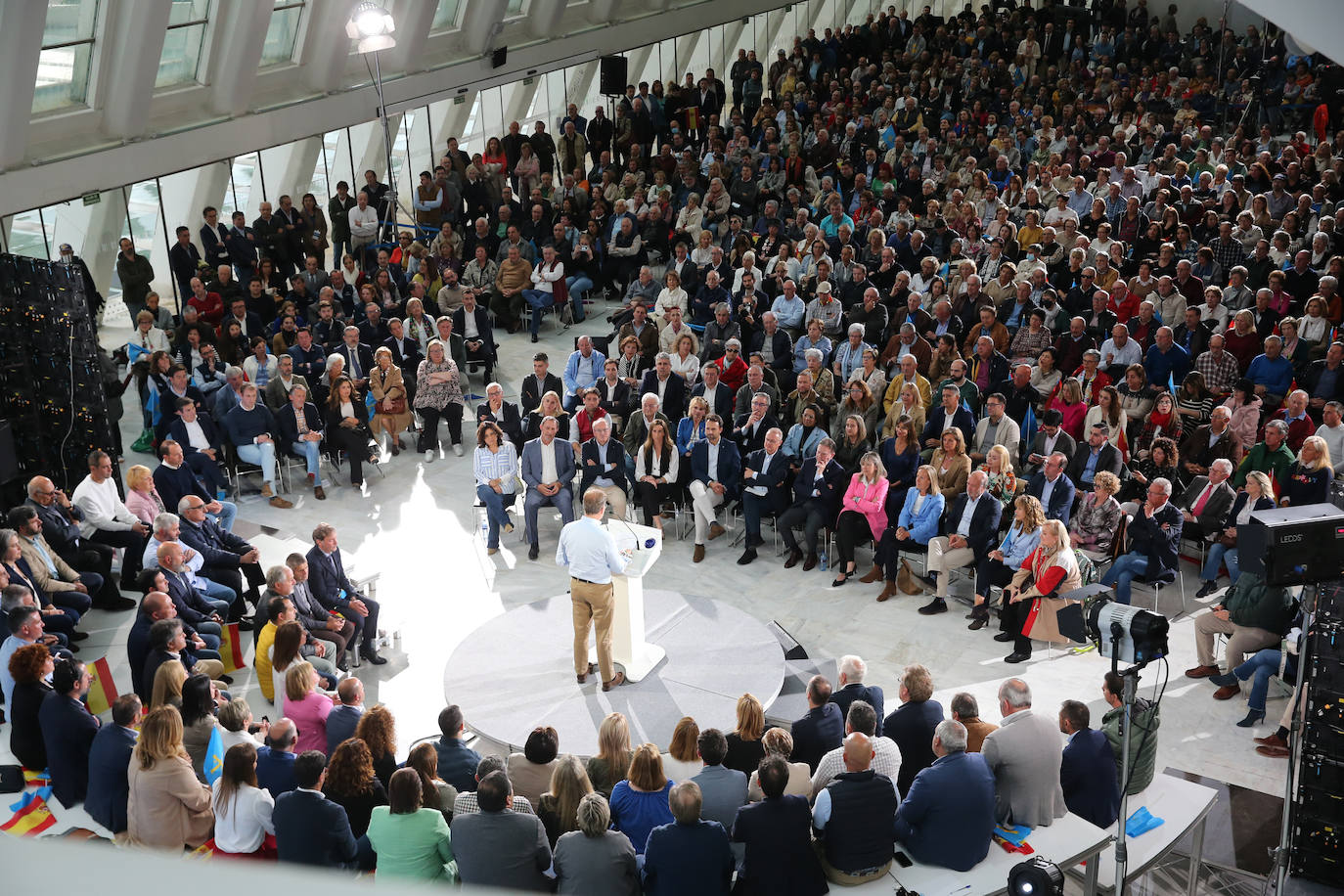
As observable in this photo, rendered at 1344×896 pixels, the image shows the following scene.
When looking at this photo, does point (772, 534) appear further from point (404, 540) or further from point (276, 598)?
point (276, 598)

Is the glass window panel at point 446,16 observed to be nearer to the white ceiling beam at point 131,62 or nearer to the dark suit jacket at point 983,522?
the white ceiling beam at point 131,62

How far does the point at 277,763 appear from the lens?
18.9ft

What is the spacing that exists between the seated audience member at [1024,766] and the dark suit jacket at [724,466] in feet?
13.8

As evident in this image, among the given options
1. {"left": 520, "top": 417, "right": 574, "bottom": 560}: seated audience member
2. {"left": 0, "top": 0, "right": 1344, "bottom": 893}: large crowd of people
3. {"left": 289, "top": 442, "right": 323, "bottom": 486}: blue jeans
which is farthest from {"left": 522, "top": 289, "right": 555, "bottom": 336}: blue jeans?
{"left": 520, "top": 417, "right": 574, "bottom": 560}: seated audience member

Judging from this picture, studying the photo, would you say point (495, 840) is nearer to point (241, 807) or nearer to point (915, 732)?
point (241, 807)

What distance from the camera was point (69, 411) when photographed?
988 centimetres

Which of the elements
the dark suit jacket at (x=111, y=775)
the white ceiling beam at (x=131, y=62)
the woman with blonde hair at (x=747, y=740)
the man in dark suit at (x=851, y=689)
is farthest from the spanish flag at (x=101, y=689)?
the white ceiling beam at (x=131, y=62)

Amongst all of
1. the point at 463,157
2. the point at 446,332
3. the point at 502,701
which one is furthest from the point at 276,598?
the point at 463,157

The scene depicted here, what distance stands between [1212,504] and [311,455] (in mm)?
7096

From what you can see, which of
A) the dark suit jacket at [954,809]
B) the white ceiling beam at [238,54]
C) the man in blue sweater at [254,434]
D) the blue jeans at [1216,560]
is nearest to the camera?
the dark suit jacket at [954,809]

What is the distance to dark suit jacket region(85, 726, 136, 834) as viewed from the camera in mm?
5887

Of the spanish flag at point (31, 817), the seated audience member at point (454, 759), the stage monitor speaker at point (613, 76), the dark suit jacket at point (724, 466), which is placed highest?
the stage monitor speaker at point (613, 76)

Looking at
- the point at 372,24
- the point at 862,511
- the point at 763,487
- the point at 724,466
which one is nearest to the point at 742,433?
the point at 724,466

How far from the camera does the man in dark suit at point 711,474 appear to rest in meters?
9.66
